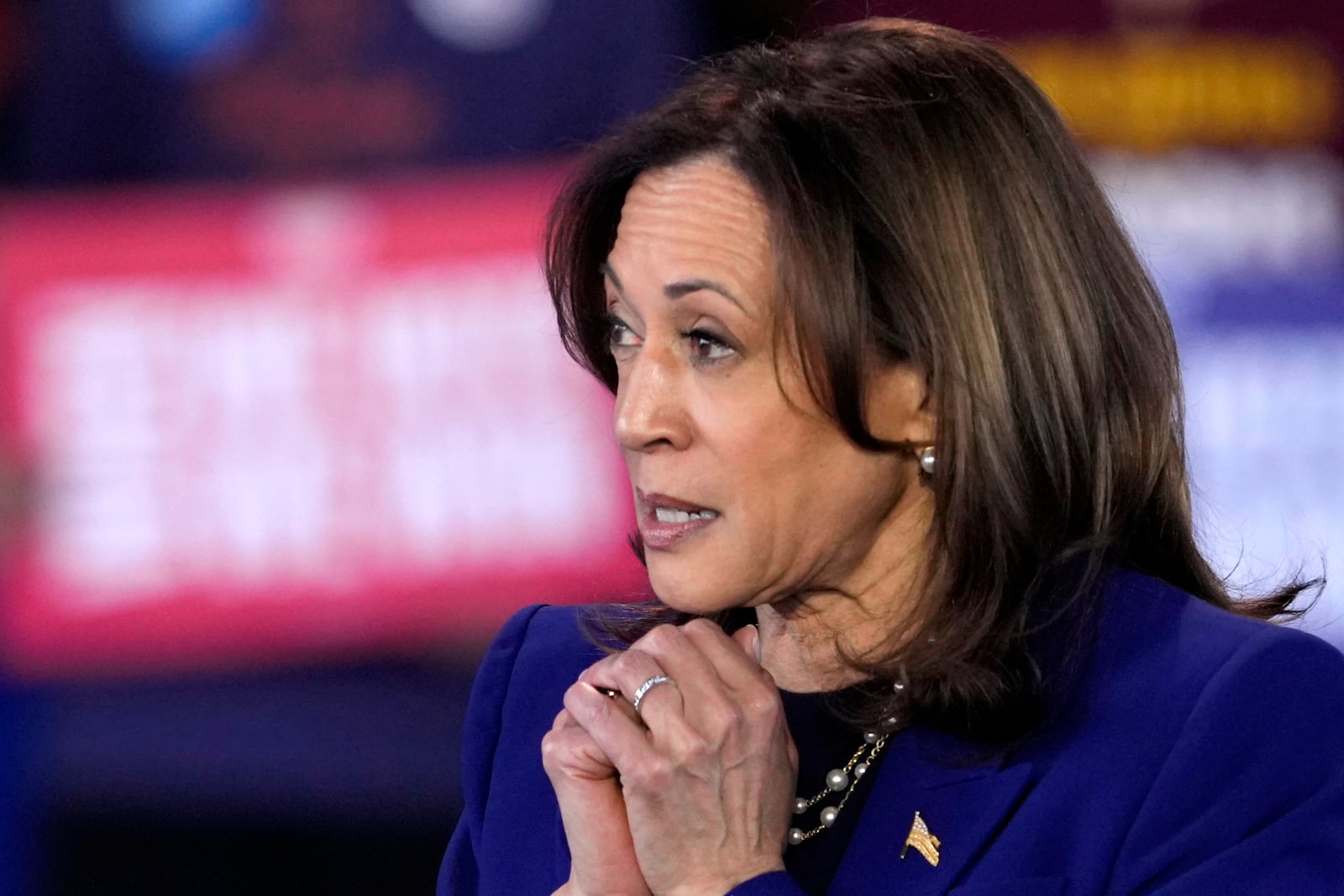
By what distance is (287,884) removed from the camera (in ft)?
12.6

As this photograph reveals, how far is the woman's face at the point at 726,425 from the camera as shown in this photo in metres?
1.59

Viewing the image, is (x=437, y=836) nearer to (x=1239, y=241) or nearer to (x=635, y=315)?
(x=1239, y=241)

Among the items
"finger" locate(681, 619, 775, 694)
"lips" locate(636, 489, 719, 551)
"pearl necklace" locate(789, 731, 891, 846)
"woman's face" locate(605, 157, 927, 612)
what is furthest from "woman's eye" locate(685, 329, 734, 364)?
"pearl necklace" locate(789, 731, 891, 846)

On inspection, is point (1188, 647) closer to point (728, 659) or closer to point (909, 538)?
point (909, 538)

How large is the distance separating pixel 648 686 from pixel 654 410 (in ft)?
0.82

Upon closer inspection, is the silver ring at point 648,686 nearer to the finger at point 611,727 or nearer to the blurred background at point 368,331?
the finger at point 611,727

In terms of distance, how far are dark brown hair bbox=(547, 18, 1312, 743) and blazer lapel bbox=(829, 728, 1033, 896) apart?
0.12ft

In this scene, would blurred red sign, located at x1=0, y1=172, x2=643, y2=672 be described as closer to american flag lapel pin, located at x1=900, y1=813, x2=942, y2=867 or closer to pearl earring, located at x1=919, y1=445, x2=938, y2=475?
pearl earring, located at x1=919, y1=445, x2=938, y2=475

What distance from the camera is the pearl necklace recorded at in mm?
1638

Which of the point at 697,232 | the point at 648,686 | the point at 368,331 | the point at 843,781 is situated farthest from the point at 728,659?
the point at 368,331

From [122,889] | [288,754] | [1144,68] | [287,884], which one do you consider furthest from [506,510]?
[1144,68]

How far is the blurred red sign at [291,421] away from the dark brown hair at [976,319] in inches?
81.7

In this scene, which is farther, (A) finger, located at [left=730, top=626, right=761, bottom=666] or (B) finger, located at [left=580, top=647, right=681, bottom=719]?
(A) finger, located at [left=730, top=626, right=761, bottom=666]

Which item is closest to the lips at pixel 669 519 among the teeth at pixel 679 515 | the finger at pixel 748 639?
the teeth at pixel 679 515
